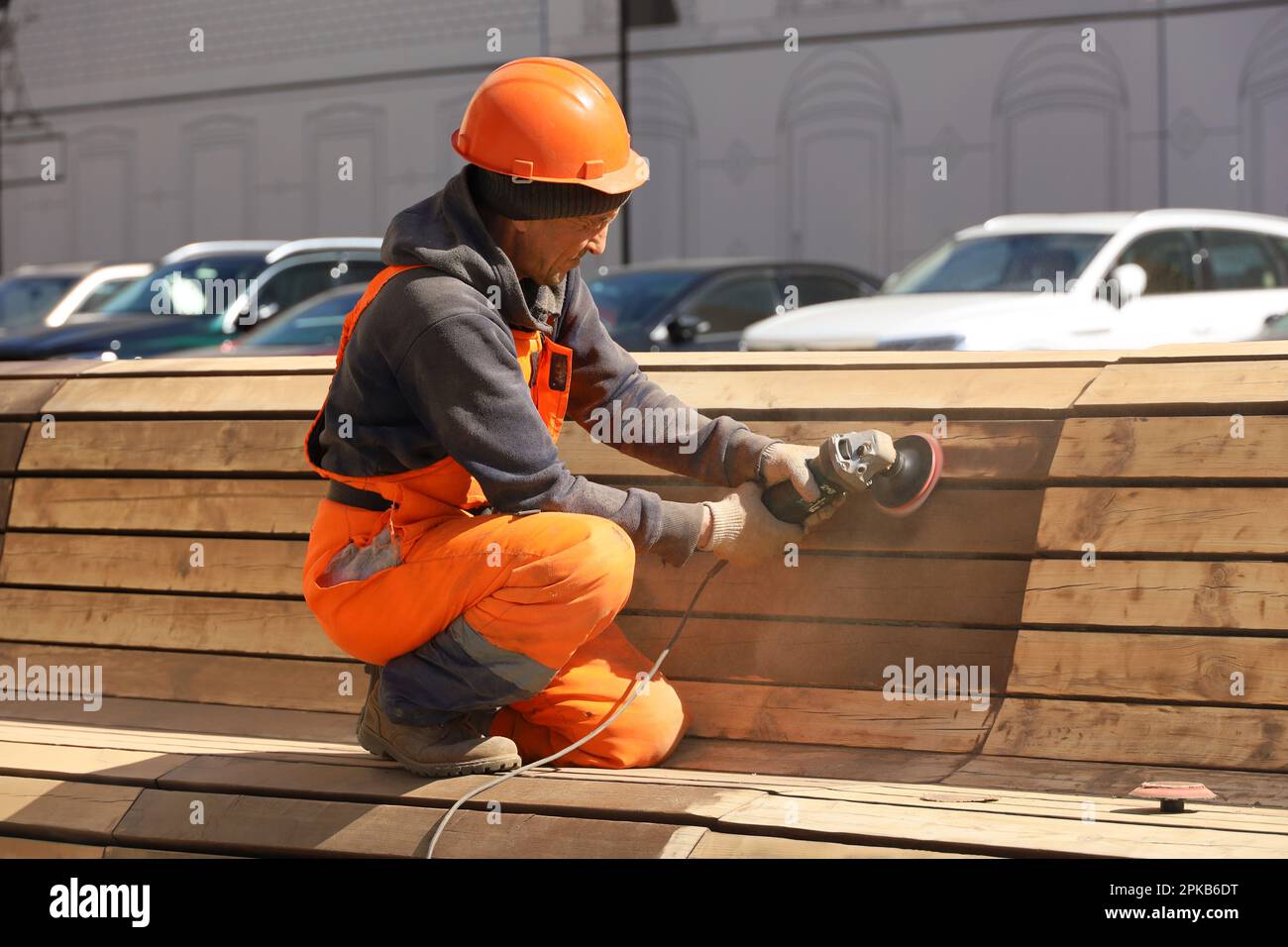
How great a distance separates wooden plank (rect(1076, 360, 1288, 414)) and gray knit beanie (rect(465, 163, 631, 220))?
1.00 metres

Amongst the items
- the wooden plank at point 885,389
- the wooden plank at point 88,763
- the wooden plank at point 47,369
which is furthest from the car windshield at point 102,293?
the wooden plank at point 885,389

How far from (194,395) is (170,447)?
152 mm

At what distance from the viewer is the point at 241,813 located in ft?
9.25

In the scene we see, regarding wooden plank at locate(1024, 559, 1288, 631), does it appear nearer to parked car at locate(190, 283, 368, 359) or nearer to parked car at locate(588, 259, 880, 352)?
parked car at locate(588, 259, 880, 352)

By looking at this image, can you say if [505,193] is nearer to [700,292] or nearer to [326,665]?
[326,665]

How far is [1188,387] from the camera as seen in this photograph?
296 centimetres

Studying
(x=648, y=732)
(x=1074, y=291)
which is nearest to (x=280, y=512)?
(x=648, y=732)

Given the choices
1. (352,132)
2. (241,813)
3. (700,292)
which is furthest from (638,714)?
(352,132)

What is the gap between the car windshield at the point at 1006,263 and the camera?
27.7 ft

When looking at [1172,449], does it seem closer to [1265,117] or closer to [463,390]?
[463,390]

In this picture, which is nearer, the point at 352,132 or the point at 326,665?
the point at 326,665

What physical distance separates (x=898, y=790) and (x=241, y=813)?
1.16m

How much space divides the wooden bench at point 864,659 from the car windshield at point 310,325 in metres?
5.44

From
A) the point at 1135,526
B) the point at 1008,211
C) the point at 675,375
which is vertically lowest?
the point at 1135,526
